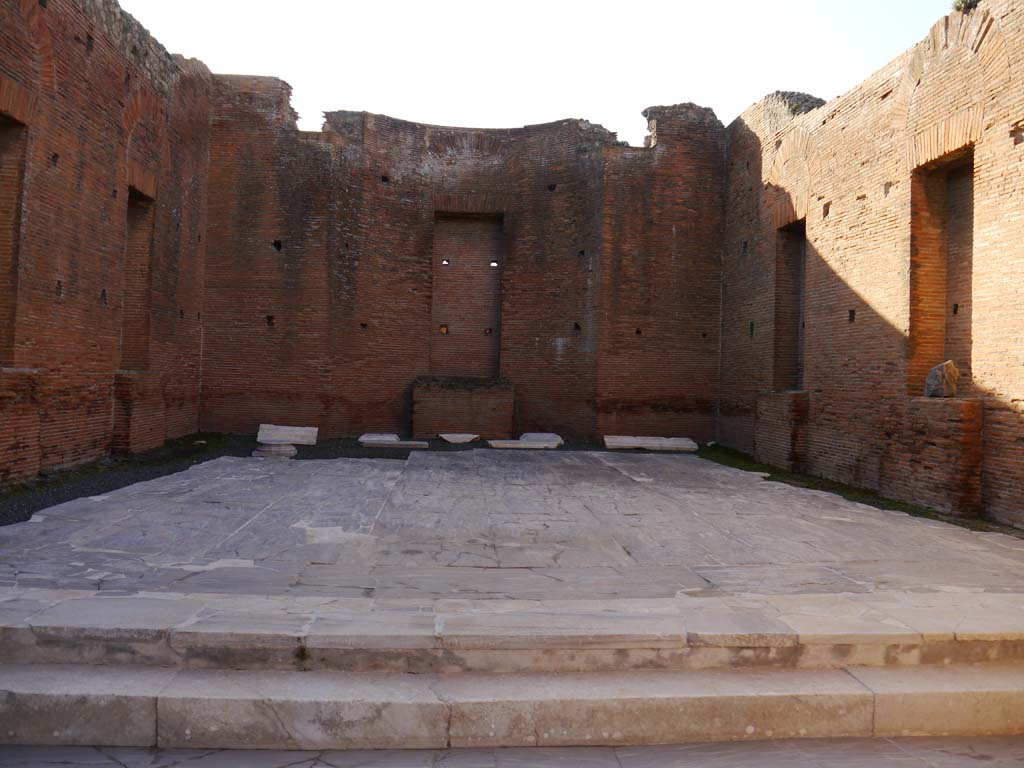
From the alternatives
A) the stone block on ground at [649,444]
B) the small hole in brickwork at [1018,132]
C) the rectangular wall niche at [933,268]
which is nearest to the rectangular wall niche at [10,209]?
the stone block on ground at [649,444]

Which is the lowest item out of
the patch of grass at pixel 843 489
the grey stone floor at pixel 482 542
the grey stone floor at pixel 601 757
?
the grey stone floor at pixel 601 757

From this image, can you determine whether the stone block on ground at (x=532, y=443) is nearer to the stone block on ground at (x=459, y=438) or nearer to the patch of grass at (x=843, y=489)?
the stone block on ground at (x=459, y=438)

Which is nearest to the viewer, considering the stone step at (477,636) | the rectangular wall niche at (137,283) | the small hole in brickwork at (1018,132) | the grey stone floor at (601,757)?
the grey stone floor at (601,757)

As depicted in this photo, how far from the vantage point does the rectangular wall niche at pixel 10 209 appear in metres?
6.87

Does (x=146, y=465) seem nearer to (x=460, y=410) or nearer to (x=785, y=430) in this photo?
(x=460, y=410)

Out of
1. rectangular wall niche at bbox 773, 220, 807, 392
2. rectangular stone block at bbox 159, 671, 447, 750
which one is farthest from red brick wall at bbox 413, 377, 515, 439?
rectangular stone block at bbox 159, 671, 447, 750

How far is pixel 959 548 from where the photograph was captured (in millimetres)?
4957

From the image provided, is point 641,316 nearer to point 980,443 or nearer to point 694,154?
point 694,154

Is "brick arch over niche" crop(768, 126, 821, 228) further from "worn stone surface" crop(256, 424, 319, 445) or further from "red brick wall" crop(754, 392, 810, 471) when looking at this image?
"worn stone surface" crop(256, 424, 319, 445)

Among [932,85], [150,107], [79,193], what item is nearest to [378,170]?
[150,107]

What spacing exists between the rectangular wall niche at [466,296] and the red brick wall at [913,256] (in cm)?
578

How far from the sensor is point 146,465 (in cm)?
850

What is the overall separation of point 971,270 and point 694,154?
6.89 metres

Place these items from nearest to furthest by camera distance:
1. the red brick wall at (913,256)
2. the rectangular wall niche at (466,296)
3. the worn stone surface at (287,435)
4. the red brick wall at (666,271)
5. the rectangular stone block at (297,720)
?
the rectangular stone block at (297,720) → the red brick wall at (913,256) → the worn stone surface at (287,435) → the red brick wall at (666,271) → the rectangular wall niche at (466,296)
